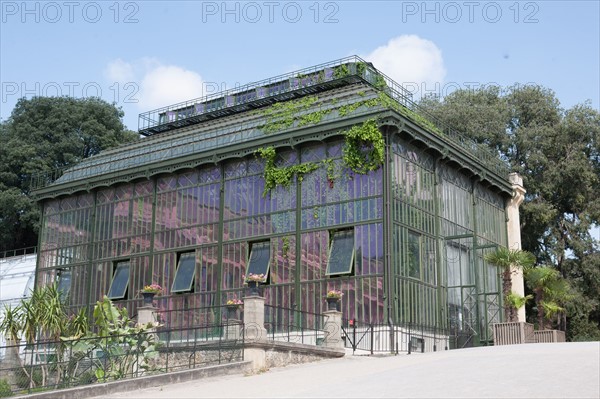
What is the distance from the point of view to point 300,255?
105ft

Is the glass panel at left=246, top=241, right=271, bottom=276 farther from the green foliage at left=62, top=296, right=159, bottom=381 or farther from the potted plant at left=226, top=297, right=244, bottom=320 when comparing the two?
the green foliage at left=62, top=296, right=159, bottom=381

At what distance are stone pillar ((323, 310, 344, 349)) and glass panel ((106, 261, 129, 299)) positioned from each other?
15.2 meters

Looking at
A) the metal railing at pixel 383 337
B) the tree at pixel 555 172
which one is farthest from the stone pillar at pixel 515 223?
the metal railing at pixel 383 337

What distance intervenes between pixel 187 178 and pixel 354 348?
13.8m

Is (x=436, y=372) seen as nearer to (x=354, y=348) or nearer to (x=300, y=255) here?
(x=354, y=348)

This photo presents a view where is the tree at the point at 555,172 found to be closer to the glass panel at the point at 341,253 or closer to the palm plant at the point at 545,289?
the palm plant at the point at 545,289

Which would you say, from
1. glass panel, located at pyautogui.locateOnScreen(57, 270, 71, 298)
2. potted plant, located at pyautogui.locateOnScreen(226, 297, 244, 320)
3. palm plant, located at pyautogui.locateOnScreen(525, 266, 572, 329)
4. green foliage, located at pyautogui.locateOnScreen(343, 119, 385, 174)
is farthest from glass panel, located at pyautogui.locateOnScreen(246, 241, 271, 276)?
glass panel, located at pyautogui.locateOnScreen(57, 270, 71, 298)

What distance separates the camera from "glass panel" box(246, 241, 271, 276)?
32.9 meters

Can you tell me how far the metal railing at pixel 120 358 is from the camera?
870 inches

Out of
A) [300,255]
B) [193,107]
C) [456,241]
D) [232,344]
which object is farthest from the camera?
[193,107]

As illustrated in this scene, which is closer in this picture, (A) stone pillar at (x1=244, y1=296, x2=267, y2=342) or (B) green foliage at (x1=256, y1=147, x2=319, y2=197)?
(A) stone pillar at (x1=244, y1=296, x2=267, y2=342)

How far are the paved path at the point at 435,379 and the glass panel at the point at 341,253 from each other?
794cm

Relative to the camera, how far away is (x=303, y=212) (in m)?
32.3

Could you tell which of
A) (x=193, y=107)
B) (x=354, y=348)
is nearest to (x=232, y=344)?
(x=354, y=348)
